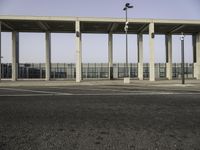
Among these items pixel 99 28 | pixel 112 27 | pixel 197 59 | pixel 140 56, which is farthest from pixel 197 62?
pixel 99 28

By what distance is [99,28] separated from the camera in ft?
142

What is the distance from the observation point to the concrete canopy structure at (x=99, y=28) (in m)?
36.4

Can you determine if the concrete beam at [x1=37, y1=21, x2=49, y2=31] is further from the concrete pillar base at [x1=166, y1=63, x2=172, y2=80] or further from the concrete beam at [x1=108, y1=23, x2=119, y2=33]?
the concrete pillar base at [x1=166, y1=63, x2=172, y2=80]

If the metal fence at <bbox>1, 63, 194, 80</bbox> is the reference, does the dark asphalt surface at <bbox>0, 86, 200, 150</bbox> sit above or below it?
below

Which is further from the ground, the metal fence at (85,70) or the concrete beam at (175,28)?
the concrete beam at (175,28)

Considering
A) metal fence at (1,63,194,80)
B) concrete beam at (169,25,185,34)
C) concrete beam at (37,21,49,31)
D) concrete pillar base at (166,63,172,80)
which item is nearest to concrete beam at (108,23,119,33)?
metal fence at (1,63,194,80)

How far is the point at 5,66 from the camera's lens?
52000 millimetres

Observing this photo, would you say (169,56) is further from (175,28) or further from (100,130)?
(100,130)

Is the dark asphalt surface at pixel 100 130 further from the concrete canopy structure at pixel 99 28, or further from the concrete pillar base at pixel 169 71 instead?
the concrete pillar base at pixel 169 71

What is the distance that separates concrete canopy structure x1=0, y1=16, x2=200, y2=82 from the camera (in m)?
36.4

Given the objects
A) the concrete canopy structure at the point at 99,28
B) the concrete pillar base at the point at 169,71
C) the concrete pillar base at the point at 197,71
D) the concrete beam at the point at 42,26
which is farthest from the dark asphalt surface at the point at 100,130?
the concrete pillar base at the point at 197,71

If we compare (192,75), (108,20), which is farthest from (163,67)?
(108,20)

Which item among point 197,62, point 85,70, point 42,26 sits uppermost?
point 42,26

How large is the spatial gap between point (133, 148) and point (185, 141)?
115cm
